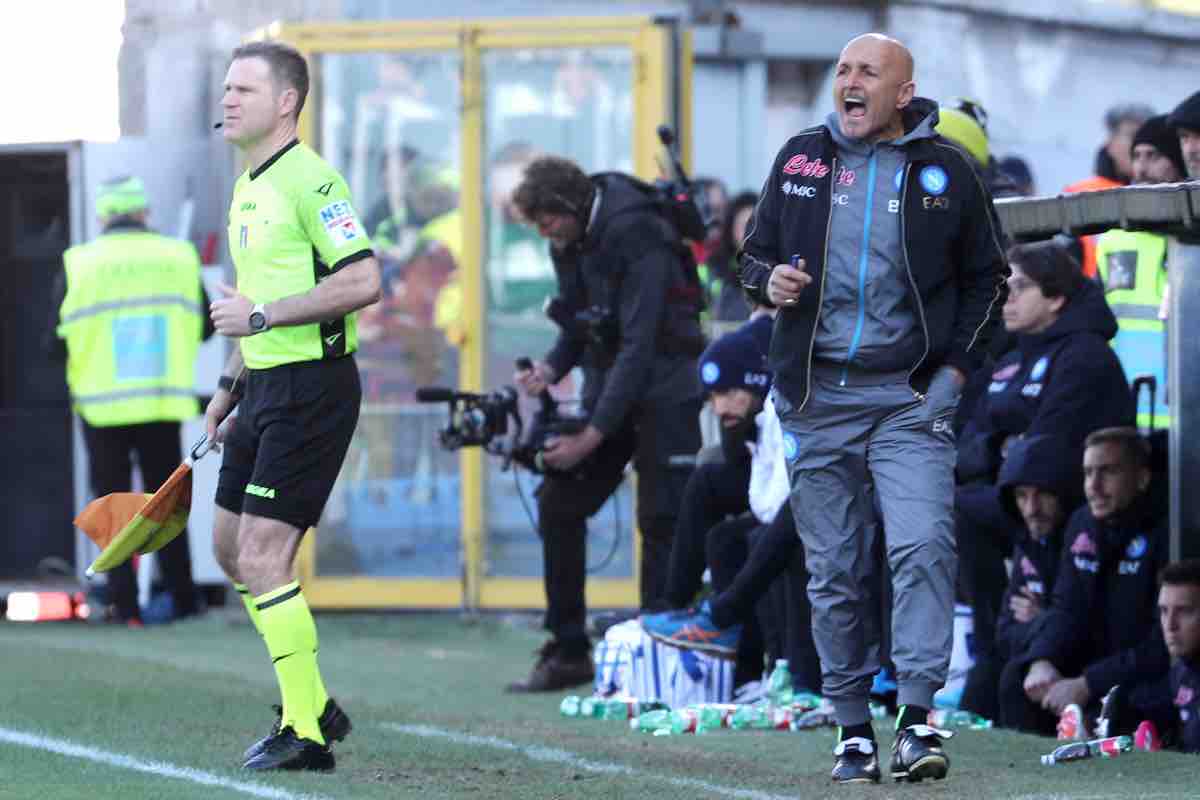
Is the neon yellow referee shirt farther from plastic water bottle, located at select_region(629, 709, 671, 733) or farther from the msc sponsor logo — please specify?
plastic water bottle, located at select_region(629, 709, 671, 733)

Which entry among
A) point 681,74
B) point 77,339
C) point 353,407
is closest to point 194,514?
point 77,339

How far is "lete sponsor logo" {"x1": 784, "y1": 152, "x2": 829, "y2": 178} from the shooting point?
265 inches

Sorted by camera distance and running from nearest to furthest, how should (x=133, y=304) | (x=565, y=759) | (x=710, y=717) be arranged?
(x=565, y=759) → (x=710, y=717) → (x=133, y=304)

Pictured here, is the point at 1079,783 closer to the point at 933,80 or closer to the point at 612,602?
the point at 612,602

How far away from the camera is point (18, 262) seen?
14.8 metres

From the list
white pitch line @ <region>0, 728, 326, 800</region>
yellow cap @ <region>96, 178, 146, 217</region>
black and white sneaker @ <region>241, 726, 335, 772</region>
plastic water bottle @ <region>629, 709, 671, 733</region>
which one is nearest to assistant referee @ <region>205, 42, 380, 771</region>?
black and white sneaker @ <region>241, 726, 335, 772</region>

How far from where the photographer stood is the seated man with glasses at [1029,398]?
8.97m

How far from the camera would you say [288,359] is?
22.3 ft

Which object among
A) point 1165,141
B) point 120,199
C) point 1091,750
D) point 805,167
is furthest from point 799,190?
point 120,199

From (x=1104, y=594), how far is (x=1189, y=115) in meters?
1.64

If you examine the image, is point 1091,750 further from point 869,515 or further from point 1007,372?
point 1007,372

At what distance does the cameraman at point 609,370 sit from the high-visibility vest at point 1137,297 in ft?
5.40

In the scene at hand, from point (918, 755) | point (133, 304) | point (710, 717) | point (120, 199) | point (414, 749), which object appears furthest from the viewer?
point (133, 304)

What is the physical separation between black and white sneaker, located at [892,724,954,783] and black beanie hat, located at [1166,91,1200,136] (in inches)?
113
